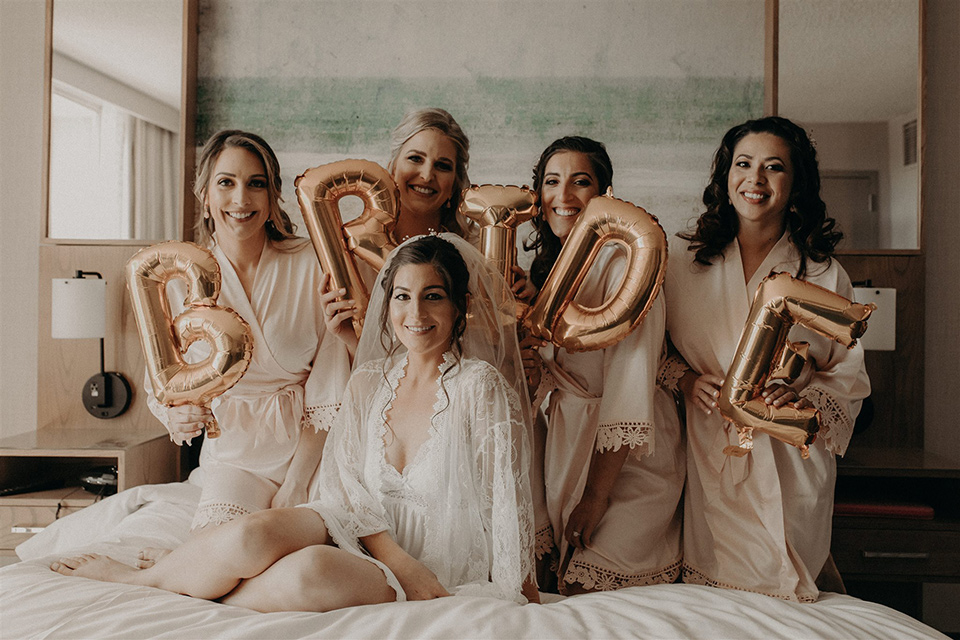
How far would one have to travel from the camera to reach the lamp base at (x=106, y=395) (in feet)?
9.79

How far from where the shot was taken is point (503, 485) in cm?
167

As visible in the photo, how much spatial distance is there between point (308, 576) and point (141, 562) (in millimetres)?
611

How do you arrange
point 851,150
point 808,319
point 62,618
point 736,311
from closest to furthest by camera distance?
1. point 62,618
2. point 808,319
3. point 736,311
4. point 851,150

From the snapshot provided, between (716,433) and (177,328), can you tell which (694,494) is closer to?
(716,433)

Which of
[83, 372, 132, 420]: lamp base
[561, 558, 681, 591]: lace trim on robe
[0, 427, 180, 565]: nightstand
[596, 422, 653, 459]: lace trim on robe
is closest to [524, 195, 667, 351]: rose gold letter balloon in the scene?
[596, 422, 653, 459]: lace trim on robe

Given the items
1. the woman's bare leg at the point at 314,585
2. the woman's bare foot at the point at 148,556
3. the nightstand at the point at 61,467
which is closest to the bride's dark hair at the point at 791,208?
the woman's bare leg at the point at 314,585

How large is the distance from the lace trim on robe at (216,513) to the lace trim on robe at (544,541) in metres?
0.87

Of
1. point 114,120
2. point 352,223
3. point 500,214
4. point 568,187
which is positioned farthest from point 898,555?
point 114,120

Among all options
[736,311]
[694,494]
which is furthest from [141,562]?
[736,311]

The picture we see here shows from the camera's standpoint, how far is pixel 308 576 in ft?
4.81

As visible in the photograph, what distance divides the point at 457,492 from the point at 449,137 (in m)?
1.15

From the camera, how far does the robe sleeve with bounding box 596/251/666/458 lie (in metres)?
1.83

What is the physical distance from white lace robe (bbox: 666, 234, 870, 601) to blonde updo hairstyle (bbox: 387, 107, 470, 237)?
0.79 meters

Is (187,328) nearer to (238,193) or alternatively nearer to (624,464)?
(238,193)
